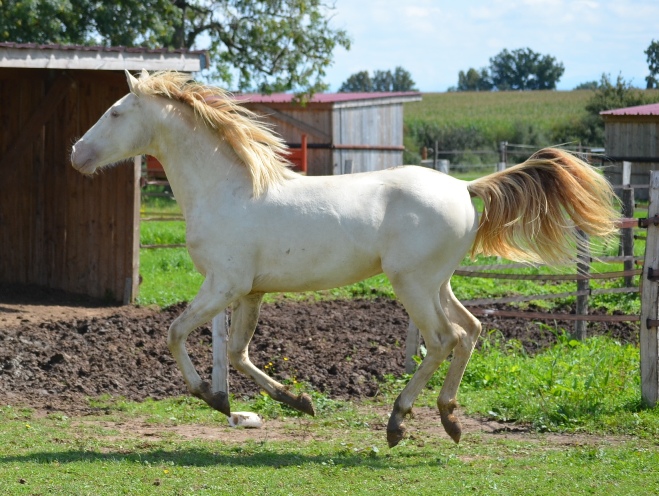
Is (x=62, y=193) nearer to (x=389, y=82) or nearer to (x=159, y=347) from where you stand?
(x=159, y=347)

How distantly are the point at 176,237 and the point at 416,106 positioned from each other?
52.9 meters

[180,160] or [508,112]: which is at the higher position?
[508,112]

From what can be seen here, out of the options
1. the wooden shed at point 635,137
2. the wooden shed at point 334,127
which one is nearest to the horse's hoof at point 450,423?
the wooden shed at point 334,127

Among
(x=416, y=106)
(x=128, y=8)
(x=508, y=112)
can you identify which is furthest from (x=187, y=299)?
(x=416, y=106)

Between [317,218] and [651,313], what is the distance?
2827 millimetres

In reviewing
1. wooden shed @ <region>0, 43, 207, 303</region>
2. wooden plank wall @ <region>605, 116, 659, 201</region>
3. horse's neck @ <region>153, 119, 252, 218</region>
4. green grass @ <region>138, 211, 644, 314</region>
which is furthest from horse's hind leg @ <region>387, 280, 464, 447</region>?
wooden plank wall @ <region>605, 116, 659, 201</region>

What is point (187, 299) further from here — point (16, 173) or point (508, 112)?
point (508, 112)

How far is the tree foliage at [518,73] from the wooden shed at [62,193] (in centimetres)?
9518

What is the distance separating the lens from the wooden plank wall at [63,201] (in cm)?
1176

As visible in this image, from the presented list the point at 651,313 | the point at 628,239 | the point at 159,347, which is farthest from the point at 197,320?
the point at 628,239

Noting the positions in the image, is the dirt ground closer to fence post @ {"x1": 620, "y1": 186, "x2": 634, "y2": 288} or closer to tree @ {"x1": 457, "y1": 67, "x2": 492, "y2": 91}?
fence post @ {"x1": 620, "y1": 186, "x2": 634, "y2": 288}

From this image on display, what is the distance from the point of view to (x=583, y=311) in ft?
32.1

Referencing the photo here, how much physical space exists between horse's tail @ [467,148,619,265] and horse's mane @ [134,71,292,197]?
1.40 metres

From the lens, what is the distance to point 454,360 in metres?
6.40
